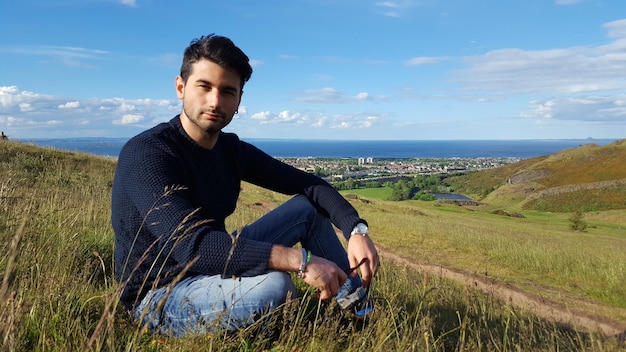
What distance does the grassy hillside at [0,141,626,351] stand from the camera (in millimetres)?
2141

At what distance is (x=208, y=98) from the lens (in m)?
2.68

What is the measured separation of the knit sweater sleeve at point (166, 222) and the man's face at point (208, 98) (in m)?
0.22

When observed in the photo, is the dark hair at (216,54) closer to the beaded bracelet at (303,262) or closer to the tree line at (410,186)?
the beaded bracelet at (303,262)

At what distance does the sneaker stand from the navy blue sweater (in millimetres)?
473

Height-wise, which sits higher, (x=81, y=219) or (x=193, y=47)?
(x=193, y=47)

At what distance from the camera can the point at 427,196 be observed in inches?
2158

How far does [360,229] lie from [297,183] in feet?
2.29

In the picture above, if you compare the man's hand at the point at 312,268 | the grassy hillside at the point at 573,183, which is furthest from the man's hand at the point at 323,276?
the grassy hillside at the point at 573,183

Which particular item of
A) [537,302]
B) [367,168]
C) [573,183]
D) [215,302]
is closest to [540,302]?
[537,302]

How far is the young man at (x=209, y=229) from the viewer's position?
216cm

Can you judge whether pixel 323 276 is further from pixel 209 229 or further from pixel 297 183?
pixel 297 183

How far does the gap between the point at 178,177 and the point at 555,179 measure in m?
53.9

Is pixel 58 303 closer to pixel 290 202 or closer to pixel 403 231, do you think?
pixel 290 202

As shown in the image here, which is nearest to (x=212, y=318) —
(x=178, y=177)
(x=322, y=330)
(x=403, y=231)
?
(x=322, y=330)
